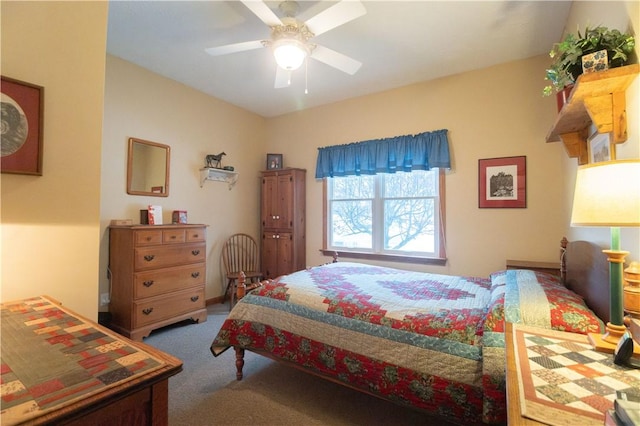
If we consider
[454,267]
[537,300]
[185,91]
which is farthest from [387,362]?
[185,91]

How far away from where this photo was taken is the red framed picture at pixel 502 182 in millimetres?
2963

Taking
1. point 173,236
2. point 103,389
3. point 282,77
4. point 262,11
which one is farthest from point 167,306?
point 262,11

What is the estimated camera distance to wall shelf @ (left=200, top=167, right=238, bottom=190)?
387 centimetres

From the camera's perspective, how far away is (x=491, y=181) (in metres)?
3.11

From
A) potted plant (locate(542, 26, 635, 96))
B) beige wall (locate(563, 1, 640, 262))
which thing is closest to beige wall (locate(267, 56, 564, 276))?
beige wall (locate(563, 1, 640, 262))

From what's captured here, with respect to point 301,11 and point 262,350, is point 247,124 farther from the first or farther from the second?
point 262,350

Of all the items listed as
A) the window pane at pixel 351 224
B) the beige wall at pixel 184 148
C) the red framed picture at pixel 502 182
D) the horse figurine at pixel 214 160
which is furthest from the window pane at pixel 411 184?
the horse figurine at pixel 214 160

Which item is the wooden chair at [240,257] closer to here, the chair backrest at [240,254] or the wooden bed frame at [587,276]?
the chair backrest at [240,254]

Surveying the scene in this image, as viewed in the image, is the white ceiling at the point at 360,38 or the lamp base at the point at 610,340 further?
the white ceiling at the point at 360,38

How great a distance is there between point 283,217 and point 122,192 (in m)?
1.98

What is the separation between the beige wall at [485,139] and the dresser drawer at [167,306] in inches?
105

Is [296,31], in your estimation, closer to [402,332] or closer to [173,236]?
[402,332]

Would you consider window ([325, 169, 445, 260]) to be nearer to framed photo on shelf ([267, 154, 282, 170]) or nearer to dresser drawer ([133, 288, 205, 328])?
framed photo on shelf ([267, 154, 282, 170])

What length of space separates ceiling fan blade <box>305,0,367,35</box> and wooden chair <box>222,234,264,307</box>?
300 cm
